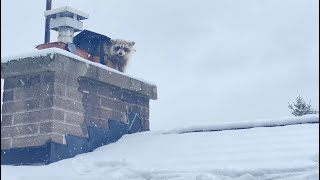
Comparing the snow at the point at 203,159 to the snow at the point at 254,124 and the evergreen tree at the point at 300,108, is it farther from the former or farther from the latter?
the evergreen tree at the point at 300,108

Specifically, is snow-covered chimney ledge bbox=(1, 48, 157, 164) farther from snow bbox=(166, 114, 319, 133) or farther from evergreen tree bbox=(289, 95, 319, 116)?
evergreen tree bbox=(289, 95, 319, 116)

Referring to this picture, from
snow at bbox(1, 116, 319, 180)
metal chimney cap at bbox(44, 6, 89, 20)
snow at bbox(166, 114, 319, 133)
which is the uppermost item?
metal chimney cap at bbox(44, 6, 89, 20)

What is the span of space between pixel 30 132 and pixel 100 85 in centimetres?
95

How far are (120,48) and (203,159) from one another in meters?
2.56

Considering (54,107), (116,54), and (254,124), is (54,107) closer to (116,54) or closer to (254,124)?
(116,54)

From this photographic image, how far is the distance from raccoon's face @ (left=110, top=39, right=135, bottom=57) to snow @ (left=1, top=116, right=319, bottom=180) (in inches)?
57.8

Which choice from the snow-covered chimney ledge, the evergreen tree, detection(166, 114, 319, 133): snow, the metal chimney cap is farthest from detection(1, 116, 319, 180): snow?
the evergreen tree

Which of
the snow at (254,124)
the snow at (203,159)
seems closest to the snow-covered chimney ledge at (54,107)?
the snow at (203,159)

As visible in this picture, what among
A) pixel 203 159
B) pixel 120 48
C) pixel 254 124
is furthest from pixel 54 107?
pixel 254 124

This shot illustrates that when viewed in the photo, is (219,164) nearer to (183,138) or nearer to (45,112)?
(183,138)

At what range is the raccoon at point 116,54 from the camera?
628 cm

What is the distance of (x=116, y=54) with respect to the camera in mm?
6293

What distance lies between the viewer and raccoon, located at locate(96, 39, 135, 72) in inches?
247

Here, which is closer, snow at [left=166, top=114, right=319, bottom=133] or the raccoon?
snow at [left=166, top=114, right=319, bottom=133]
